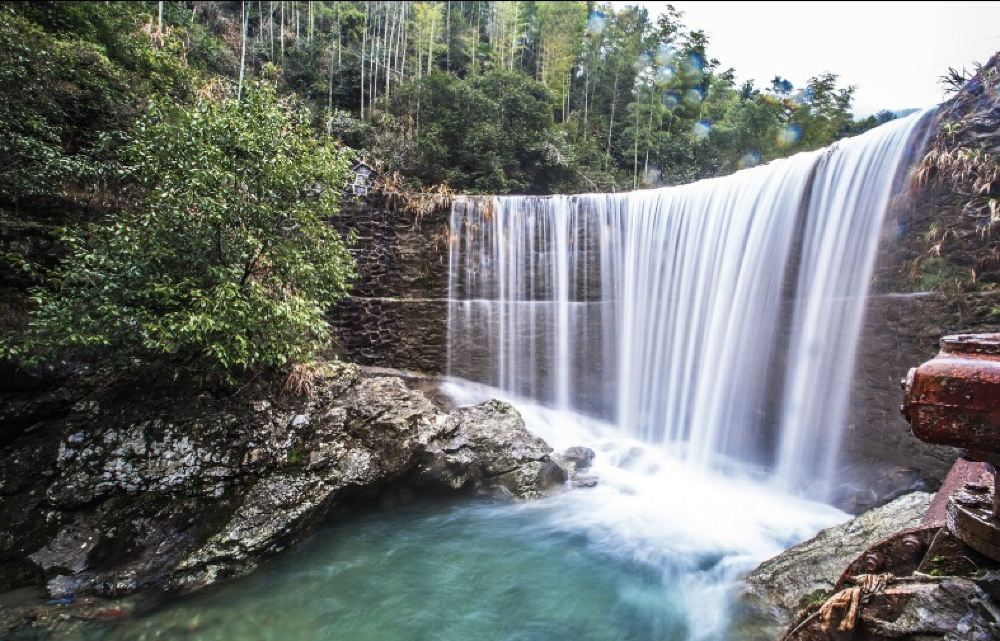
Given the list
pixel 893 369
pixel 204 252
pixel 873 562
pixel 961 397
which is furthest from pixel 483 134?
pixel 961 397

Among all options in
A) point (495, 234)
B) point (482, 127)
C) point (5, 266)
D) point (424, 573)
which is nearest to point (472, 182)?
point (482, 127)

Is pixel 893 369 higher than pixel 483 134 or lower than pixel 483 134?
lower

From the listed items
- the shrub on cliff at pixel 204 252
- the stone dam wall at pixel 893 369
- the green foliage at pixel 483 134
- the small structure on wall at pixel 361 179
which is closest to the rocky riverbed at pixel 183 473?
the shrub on cliff at pixel 204 252

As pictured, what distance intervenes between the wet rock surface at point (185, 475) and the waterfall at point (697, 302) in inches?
210

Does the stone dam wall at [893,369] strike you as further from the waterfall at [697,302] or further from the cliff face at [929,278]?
the waterfall at [697,302]

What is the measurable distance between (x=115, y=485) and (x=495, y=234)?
376 inches

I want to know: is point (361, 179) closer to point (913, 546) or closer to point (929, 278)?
point (929, 278)

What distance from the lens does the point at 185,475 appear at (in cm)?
577

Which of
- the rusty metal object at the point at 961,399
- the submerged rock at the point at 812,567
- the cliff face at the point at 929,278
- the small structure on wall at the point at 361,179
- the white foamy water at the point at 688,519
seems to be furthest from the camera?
the small structure on wall at the point at 361,179

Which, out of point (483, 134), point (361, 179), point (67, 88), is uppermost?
point (483, 134)

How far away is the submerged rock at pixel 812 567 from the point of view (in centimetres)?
446

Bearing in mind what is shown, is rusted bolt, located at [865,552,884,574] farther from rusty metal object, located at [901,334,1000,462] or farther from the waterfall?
the waterfall

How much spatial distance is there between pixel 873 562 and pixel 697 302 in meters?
8.60

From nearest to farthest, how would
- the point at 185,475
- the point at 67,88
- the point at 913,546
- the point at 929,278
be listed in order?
the point at 913,546 → the point at 185,475 → the point at 929,278 → the point at 67,88
